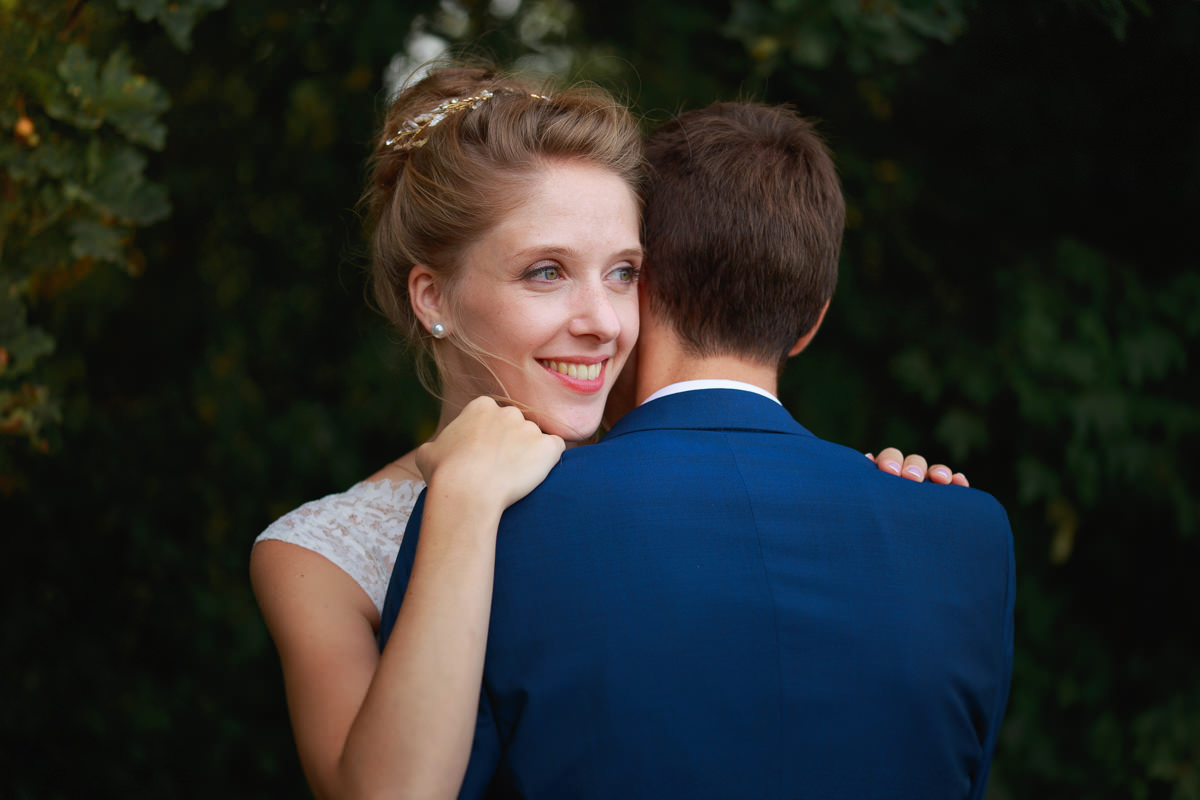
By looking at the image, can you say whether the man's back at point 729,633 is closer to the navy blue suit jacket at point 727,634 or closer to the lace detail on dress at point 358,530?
the navy blue suit jacket at point 727,634

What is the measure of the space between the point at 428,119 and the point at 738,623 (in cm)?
146

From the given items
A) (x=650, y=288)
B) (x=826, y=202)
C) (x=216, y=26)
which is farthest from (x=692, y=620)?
(x=216, y=26)

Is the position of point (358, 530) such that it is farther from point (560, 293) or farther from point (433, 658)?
point (433, 658)

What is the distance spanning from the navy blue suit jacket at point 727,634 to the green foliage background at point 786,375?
1798mm

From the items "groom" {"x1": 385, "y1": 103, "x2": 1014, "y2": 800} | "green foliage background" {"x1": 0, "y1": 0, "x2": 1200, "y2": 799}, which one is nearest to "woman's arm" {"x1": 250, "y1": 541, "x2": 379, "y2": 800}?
"groom" {"x1": 385, "y1": 103, "x2": 1014, "y2": 800}

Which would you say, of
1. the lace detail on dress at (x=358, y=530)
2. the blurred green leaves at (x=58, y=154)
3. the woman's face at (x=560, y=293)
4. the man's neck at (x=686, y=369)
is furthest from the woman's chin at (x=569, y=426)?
the blurred green leaves at (x=58, y=154)

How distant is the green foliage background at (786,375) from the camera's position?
12.0 feet

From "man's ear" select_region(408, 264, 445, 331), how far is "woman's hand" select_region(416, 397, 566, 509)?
1.88 ft

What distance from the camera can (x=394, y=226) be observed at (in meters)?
2.36

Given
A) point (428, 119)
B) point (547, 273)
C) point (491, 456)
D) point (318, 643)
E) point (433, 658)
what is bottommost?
point (318, 643)

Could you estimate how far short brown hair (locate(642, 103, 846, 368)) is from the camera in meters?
1.86

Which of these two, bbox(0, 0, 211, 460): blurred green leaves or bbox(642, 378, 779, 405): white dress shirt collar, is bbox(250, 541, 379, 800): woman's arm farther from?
bbox(0, 0, 211, 460): blurred green leaves

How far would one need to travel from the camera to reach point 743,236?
188 cm

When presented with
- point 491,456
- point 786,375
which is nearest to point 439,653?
point 491,456
